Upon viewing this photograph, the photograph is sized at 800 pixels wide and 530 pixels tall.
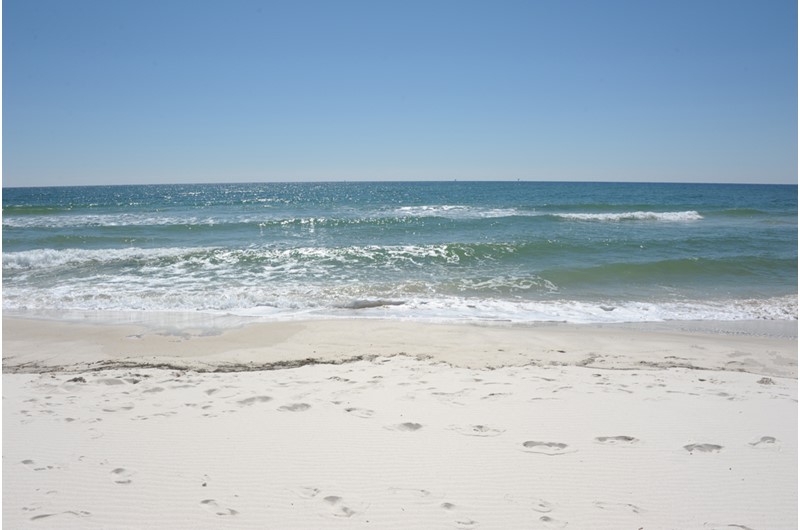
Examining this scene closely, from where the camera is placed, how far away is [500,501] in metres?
3.08

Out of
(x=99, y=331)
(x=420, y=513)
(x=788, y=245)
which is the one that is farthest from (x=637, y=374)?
(x=788, y=245)

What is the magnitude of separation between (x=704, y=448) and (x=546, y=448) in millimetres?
1261

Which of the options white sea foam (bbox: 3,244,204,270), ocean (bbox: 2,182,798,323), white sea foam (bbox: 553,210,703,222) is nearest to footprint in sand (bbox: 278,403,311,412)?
ocean (bbox: 2,182,798,323)

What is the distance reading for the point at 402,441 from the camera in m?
3.82

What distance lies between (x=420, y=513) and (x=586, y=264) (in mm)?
12715

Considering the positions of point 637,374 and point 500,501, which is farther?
point 637,374

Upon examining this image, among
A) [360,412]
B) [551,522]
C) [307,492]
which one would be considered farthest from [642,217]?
[307,492]

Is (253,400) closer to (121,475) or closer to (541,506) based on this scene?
(121,475)

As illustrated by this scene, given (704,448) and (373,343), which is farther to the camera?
(373,343)

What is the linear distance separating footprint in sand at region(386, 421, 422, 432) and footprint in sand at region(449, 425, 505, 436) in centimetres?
29

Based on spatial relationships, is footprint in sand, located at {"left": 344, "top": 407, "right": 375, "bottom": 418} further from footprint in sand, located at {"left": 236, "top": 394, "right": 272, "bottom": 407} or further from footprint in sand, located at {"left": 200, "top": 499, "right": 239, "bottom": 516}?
footprint in sand, located at {"left": 200, "top": 499, "right": 239, "bottom": 516}

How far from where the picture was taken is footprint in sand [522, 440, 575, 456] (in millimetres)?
3646

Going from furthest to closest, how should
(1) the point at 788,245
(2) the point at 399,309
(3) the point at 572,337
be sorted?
(1) the point at 788,245, (2) the point at 399,309, (3) the point at 572,337

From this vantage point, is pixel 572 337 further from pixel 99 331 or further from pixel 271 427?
pixel 99 331
